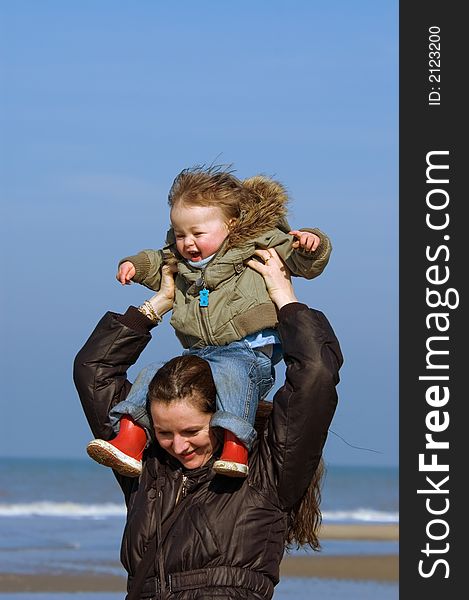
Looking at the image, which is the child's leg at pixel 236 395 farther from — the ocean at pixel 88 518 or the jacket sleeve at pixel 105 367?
the ocean at pixel 88 518

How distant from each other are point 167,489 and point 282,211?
104 cm

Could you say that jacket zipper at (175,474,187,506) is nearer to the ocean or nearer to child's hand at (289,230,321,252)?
child's hand at (289,230,321,252)

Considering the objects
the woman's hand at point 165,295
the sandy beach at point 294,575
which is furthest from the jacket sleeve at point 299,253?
the sandy beach at point 294,575

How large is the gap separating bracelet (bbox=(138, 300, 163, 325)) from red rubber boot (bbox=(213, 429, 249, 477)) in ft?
2.06

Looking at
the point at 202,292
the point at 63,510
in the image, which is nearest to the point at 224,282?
the point at 202,292

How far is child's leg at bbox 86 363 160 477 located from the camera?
4.55 m

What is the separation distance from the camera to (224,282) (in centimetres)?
471

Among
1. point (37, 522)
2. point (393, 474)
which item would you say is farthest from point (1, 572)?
point (393, 474)

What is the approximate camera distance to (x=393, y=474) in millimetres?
33375

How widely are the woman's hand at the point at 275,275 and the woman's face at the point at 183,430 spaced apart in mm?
476

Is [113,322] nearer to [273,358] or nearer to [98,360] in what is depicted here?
[98,360]

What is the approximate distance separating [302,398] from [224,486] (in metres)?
0.39

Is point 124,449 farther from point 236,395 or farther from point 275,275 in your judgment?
point 275,275

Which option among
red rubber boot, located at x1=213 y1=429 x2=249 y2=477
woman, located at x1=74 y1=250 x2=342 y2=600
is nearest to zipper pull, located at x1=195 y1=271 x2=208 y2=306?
woman, located at x1=74 y1=250 x2=342 y2=600
